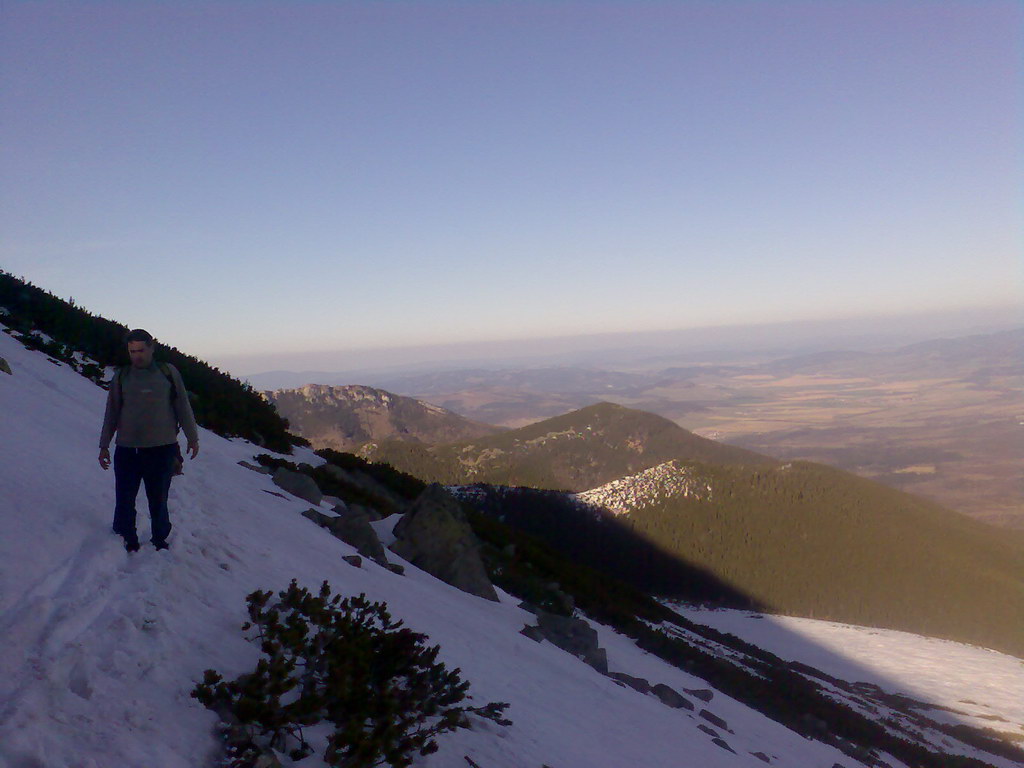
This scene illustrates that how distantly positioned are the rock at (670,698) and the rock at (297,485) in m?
7.91

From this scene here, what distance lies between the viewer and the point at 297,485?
12797mm

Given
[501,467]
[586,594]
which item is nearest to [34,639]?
[586,594]

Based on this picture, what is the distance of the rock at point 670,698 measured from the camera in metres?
10.7

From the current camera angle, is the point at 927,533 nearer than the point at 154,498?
No

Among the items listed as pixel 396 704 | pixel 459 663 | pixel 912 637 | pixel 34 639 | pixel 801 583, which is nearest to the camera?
pixel 34 639

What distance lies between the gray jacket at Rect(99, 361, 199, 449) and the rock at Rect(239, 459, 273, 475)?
25.2 ft

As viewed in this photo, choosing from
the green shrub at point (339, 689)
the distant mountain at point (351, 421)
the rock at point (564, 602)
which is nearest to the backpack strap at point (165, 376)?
the green shrub at point (339, 689)

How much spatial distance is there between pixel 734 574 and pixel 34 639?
73831 mm

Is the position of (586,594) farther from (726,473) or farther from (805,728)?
(726,473)

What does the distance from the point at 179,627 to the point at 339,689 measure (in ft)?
4.80

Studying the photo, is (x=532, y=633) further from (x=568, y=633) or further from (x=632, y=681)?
(x=632, y=681)

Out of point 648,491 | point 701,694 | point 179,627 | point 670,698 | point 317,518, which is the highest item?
point 179,627

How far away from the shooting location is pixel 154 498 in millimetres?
5570

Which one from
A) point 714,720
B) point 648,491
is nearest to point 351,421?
point 648,491
